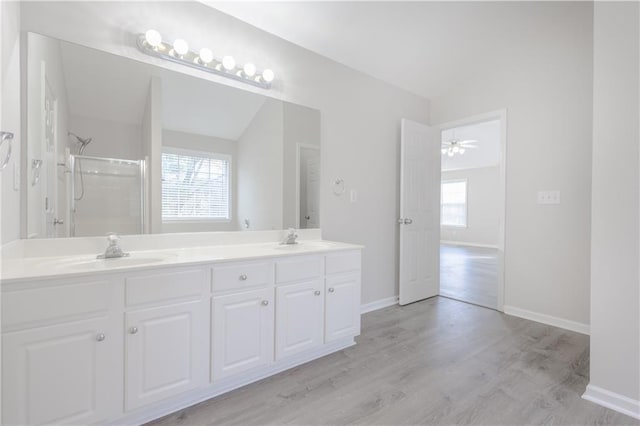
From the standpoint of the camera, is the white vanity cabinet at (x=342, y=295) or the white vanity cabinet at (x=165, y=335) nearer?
the white vanity cabinet at (x=165, y=335)

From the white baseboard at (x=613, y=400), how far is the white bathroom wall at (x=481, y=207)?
6912 millimetres

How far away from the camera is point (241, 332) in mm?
1699

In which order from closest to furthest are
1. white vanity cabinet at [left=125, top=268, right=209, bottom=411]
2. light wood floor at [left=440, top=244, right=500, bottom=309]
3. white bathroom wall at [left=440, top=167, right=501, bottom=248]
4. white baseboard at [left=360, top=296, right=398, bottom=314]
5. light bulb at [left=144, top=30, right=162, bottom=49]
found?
1. white vanity cabinet at [left=125, top=268, right=209, bottom=411]
2. light bulb at [left=144, top=30, right=162, bottom=49]
3. white baseboard at [left=360, top=296, right=398, bottom=314]
4. light wood floor at [left=440, top=244, right=500, bottom=309]
5. white bathroom wall at [left=440, top=167, right=501, bottom=248]

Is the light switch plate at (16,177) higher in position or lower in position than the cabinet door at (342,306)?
higher

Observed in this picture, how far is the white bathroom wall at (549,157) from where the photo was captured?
2559 millimetres

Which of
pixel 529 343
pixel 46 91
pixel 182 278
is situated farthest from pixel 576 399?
pixel 46 91

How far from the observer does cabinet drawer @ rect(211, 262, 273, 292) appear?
162cm

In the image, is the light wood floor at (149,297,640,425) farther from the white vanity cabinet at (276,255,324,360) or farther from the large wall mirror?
the large wall mirror

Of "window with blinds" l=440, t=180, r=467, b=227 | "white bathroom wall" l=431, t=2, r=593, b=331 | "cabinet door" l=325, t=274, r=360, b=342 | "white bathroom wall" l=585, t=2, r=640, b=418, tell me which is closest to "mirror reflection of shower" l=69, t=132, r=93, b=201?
"cabinet door" l=325, t=274, r=360, b=342

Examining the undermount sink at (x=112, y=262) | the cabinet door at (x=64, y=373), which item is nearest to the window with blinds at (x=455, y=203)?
the undermount sink at (x=112, y=262)

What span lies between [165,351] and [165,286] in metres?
0.32

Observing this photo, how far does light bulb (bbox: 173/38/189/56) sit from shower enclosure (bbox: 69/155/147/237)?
76 centimetres

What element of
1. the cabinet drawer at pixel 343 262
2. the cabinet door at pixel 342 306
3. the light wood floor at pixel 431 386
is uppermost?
the cabinet drawer at pixel 343 262

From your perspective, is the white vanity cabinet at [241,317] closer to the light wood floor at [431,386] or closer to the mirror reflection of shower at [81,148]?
the light wood floor at [431,386]
